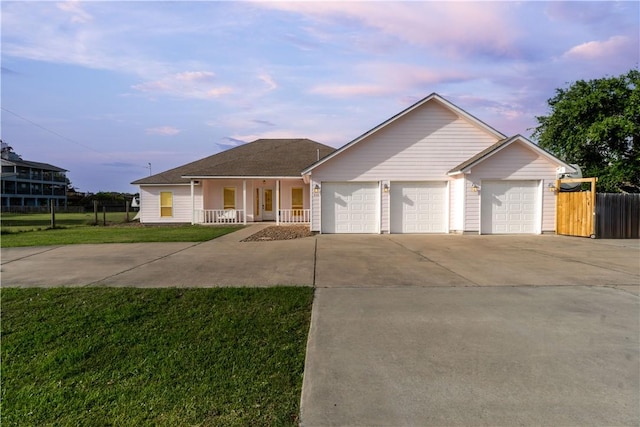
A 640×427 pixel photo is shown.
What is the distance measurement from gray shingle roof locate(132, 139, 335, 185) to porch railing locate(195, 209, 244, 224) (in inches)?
90.9

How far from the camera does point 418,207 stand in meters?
16.2

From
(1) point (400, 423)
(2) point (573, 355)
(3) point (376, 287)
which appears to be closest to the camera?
(1) point (400, 423)

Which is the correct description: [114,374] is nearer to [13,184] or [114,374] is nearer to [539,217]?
[539,217]

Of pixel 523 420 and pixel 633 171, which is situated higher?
pixel 633 171

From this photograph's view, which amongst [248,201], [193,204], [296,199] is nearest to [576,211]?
[296,199]

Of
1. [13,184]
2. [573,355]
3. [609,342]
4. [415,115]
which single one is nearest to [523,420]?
[573,355]

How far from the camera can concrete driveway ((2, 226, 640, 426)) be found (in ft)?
9.45

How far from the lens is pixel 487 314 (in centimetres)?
489

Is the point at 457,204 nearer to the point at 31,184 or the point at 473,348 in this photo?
the point at 473,348

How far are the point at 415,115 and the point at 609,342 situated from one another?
13521mm

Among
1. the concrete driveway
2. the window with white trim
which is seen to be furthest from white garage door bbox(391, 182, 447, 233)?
the window with white trim

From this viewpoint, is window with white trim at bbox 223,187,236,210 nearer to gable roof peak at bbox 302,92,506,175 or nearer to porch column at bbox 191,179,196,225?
porch column at bbox 191,179,196,225

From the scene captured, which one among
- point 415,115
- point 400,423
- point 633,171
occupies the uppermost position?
point 415,115

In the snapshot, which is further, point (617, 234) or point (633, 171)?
point (633, 171)
